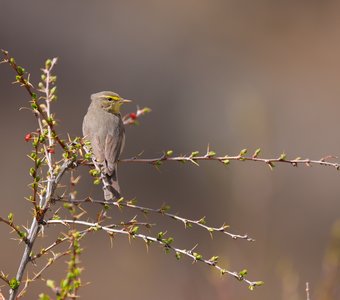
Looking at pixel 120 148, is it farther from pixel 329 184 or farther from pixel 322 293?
pixel 329 184

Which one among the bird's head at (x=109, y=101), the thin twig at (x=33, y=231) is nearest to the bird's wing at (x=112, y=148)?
the bird's head at (x=109, y=101)

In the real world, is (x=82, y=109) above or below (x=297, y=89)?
below

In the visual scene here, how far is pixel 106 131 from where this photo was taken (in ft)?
19.1

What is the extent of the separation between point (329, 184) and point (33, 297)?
575 centimetres

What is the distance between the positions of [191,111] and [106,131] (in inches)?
324

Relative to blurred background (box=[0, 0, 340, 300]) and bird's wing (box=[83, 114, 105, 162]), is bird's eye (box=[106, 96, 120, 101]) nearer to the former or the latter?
bird's wing (box=[83, 114, 105, 162])

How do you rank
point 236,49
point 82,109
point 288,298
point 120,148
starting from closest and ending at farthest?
point 288,298 → point 120,148 → point 82,109 → point 236,49

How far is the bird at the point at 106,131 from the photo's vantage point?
17.5 ft

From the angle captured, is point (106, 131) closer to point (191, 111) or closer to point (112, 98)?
point (112, 98)

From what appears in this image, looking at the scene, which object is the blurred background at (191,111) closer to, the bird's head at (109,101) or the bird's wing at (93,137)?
the bird's head at (109,101)

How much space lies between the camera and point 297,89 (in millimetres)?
15797

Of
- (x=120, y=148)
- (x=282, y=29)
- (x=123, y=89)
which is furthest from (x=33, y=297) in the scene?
(x=282, y=29)

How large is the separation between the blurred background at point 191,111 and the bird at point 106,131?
2416 mm

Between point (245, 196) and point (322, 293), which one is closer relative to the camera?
point (322, 293)
